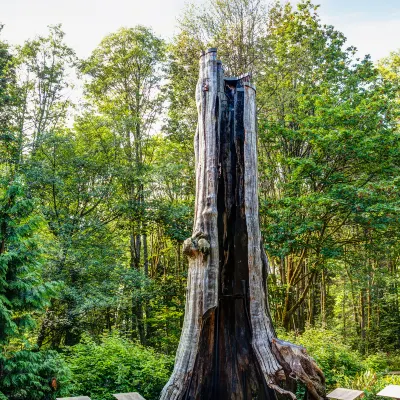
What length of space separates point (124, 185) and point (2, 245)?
278 inches

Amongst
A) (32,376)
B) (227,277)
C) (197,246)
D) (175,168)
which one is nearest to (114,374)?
(32,376)

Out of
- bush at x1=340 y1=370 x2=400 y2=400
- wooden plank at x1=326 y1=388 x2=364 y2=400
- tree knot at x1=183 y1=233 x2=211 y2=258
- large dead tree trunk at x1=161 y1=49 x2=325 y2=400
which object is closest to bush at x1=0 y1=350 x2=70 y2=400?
large dead tree trunk at x1=161 y1=49 x2=325 y2=400

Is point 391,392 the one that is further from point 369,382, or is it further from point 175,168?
point 175,168

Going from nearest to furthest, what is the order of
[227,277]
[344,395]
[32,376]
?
[227,277] < [32,376] < [344,395]

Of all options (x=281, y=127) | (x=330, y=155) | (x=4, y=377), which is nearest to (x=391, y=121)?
(x=330, y=155)

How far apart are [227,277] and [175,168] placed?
7.37m

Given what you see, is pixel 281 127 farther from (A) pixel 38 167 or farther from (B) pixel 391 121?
(A) pixel 38 167

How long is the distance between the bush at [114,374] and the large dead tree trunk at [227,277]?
2.76 m

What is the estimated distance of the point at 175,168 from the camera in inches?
431

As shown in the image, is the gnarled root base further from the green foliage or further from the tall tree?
the tall tree

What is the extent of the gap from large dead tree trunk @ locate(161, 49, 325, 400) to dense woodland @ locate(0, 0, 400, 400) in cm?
290

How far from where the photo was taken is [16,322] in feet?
16.3

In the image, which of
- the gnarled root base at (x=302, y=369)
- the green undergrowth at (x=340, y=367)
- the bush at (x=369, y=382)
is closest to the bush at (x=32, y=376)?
the gnarled root base at (x=302, y=369)

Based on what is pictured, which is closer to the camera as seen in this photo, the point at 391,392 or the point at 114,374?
the point at 391,392
